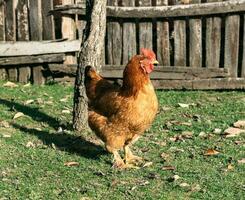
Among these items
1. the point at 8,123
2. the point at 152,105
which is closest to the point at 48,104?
the point at 8,123

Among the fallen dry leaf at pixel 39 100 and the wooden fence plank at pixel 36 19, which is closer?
the fallen dry leaf at pixel 39 100

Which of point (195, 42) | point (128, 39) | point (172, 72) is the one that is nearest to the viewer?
point (195, 42)

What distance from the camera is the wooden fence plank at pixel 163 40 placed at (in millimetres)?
9477

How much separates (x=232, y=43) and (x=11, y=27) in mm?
3697

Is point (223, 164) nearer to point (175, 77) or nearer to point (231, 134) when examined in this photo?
point (231, 134)

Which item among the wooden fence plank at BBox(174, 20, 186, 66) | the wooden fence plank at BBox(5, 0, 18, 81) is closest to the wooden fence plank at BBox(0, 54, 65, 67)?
the wooden fence plank at BBox(5, 0, 18, 81)

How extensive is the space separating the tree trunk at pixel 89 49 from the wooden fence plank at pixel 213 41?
2.52m

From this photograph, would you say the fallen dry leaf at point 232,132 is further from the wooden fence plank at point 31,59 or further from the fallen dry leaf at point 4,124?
the wooden fence plank at point 31,59

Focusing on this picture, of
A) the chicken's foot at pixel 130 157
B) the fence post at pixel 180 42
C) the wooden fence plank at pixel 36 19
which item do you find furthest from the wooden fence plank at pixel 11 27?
the chicken's foot at pixel 130 157

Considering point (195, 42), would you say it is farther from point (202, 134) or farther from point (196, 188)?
point (196, 188)

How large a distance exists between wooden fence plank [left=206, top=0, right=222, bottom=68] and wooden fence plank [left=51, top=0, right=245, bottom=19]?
0.18 m

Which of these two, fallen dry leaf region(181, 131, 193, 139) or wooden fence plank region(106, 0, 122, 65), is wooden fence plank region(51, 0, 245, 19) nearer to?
wooden fence plank region(106, 0, 122, 65)

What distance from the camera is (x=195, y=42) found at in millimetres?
9336

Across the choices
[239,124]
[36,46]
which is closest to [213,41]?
[239,124]
